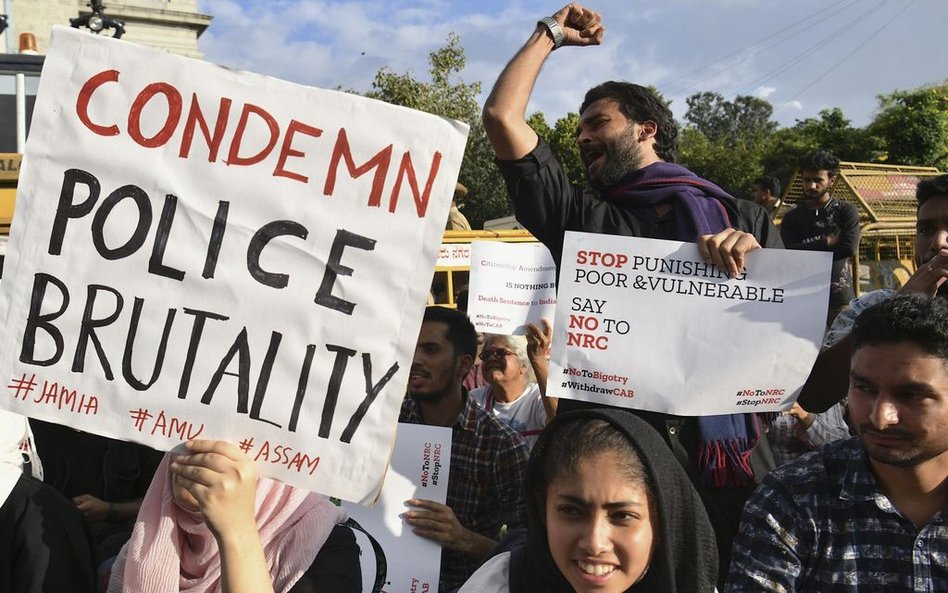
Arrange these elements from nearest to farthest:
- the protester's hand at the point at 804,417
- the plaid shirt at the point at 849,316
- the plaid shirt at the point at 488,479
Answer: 1. the plaid shirt at the point at 849,316
2. the plaid shirt at the point at 488,479
3. the protester's hand at the point at 804,417

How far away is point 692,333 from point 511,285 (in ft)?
9.61

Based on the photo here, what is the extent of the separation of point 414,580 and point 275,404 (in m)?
1.32

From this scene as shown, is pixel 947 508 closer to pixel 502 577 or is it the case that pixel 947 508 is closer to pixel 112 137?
pixel 502 577

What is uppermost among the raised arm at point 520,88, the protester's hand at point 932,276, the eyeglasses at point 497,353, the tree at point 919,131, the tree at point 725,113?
the tree at point 725,113

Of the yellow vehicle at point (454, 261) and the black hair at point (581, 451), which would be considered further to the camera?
the yellow vehicle at point (454, 261)

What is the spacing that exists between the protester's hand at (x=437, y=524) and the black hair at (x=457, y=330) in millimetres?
1075

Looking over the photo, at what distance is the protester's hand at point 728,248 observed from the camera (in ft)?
9.11

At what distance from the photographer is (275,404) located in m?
2.08

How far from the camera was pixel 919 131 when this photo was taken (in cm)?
2461

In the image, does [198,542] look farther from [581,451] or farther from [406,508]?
[406,508]

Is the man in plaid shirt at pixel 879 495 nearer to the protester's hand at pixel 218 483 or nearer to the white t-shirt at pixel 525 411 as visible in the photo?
the protester's hand at pixel 218 483

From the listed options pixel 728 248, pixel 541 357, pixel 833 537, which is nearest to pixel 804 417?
pixel 541 357

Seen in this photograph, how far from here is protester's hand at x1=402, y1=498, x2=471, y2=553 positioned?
3238 mm

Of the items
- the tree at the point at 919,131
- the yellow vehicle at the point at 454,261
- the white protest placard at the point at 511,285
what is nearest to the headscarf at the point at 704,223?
the white protest placard at the point at 511,285
